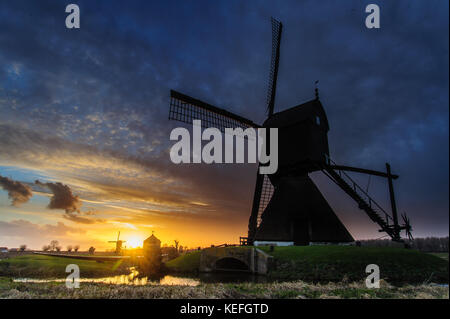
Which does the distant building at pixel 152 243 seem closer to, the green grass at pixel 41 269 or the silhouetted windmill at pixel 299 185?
the green grass at pixel 41 269

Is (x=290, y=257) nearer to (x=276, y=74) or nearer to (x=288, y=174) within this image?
(x=288, y=174)

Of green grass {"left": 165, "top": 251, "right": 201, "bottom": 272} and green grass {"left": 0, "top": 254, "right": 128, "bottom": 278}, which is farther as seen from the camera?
green grass {"left": 165, "top": 251, "right": 201, "bottom": 272}

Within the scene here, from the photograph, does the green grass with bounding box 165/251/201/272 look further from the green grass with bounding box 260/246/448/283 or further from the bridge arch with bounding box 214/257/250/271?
the green grass with bounding box 260/246/448/283

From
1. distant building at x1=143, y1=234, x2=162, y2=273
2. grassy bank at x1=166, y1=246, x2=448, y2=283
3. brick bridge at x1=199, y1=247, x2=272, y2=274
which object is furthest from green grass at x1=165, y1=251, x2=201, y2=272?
grassy bank at x1=166, y1=246, x2=448, y2=283

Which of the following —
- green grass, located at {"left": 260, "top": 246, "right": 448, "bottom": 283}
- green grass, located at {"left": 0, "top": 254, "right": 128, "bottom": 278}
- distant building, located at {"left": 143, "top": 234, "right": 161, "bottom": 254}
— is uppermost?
green grass, located at {"left": 260, "top": 246, "right": 448, "bottom": 283}

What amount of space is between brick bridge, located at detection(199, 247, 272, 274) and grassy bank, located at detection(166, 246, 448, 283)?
1700 millimetres

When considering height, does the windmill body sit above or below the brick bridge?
above

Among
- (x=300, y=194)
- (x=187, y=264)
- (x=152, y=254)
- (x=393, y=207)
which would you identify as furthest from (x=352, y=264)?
(x=152, y=254)

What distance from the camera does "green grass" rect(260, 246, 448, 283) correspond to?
1741cm

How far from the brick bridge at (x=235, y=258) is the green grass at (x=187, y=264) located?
3.07 feet

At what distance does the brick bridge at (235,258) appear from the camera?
73.7 feet

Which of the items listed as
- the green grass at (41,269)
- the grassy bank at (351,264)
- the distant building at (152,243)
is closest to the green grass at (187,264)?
the distant building at (152,243)

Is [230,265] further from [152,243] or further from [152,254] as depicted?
[152,243]
